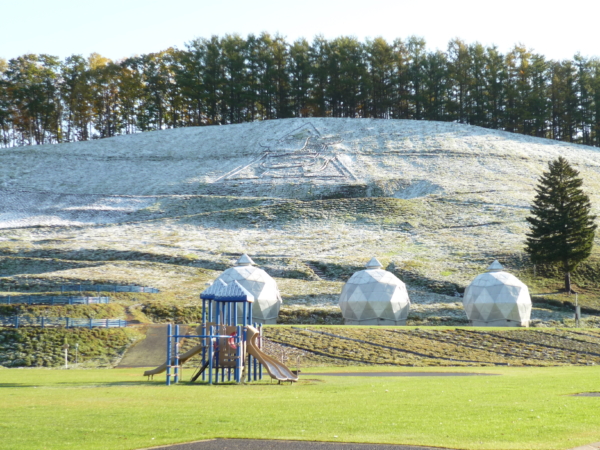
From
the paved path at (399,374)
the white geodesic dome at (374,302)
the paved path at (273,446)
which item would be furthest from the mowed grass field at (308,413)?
the white geodesic dome at (374,302)

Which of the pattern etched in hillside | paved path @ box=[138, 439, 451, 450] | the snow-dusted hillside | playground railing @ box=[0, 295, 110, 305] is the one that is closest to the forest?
the snow-dusted hillside

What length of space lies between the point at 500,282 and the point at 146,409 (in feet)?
119

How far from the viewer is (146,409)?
16.0 meters

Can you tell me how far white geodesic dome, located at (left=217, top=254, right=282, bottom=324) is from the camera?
149 ft

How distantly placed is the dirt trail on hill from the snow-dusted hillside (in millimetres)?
42624

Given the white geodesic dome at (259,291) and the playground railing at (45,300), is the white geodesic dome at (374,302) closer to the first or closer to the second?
the white geodesic dome at (259,291)

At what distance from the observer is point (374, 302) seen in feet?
152

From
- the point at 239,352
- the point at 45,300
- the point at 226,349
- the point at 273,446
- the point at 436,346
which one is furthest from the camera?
the point at 45,300

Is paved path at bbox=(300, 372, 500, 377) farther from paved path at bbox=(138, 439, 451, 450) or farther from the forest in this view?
the forest

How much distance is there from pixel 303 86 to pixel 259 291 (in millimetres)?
88814

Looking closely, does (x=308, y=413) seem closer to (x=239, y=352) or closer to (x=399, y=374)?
(x=239, y=352)

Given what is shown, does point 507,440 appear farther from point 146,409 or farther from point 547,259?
point 547,259

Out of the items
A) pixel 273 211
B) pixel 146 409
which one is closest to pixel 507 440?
pixel 146 409

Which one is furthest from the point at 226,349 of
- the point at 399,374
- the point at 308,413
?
the point at 308,413
